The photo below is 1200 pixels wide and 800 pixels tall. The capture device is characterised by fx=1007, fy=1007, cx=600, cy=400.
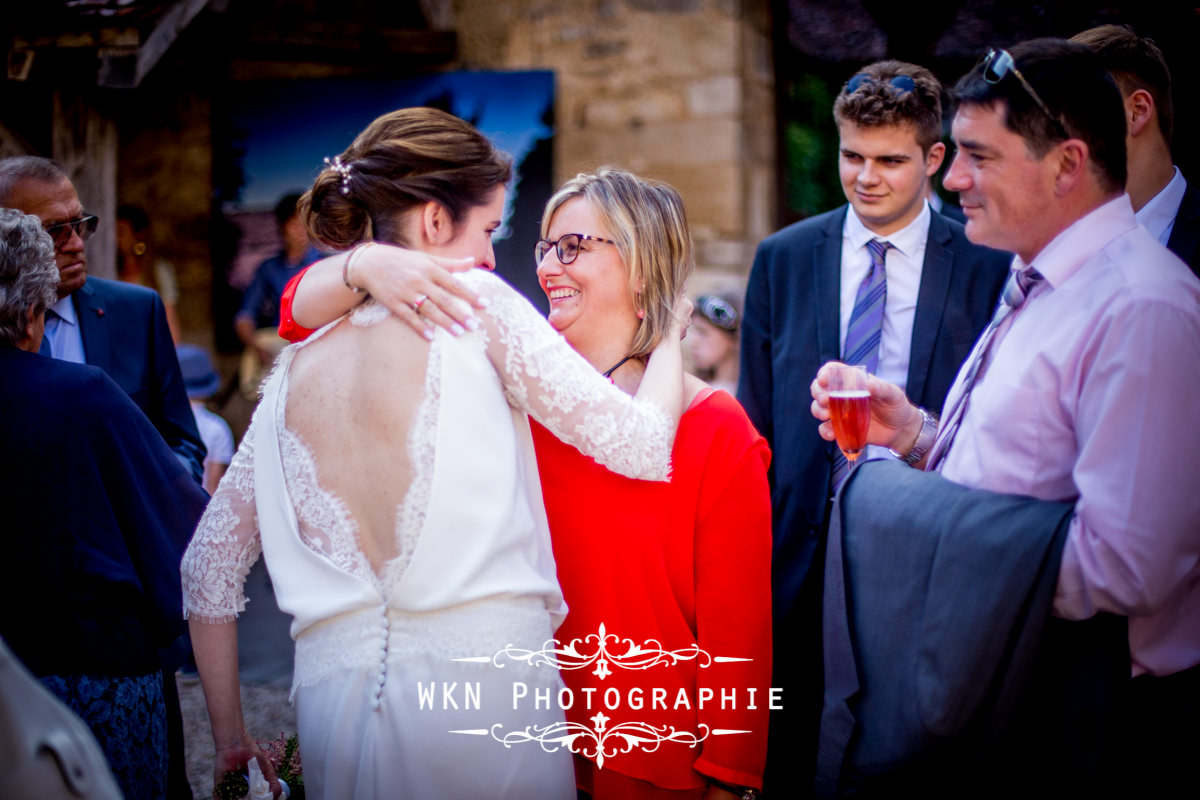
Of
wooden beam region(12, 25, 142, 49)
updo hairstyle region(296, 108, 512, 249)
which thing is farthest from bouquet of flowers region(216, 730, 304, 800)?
wooden beam region(12, 25, 142, 49)

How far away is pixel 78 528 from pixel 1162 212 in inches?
111

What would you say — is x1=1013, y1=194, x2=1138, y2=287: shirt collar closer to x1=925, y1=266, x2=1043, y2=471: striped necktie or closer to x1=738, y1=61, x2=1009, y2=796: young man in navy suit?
x1=925, y1=266, x2=1043, y2=471: striped necktie

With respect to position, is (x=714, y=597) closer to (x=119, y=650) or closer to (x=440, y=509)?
(x=440, y=509)

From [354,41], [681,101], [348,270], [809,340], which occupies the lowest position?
[809,340]

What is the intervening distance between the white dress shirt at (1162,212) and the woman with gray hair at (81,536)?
2.64 meters

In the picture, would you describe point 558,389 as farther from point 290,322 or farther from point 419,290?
→ point 290,322

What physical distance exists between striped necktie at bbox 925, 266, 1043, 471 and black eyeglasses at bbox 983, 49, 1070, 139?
31 cm

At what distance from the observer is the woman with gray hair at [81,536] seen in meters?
2.31

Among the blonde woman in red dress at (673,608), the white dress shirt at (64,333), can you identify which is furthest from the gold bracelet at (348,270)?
the white dress shirt at (64,333)

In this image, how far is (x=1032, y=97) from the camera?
201 cm

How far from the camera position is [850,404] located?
7.27 feet

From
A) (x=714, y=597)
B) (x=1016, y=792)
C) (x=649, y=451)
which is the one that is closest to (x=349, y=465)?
(x=649, y=451)

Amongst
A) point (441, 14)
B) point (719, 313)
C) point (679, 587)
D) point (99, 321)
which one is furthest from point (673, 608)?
point (441, 14)

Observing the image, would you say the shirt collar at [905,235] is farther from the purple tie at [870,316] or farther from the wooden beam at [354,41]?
the wooden beam at [354,41]
